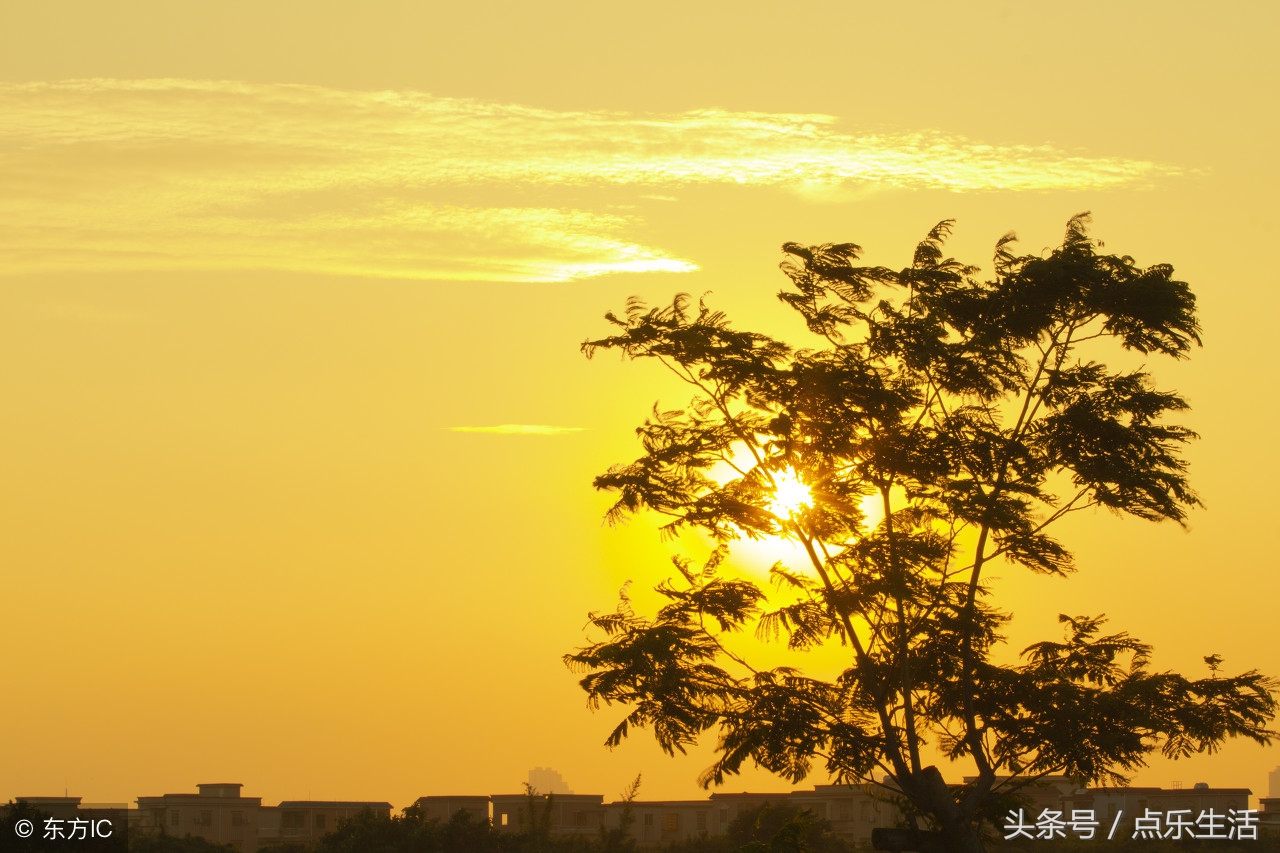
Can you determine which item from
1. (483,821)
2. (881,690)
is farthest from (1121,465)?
(483,821)

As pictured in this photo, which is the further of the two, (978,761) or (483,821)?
(483,821)

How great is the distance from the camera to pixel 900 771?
860 inches

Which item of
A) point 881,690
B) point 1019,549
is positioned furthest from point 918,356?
point 881,690

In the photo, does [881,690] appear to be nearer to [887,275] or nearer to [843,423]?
[843,423]

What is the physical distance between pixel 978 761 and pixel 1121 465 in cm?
453

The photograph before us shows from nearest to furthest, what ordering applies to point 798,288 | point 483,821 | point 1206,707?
point 1206,707
point 798,288
point 483,821

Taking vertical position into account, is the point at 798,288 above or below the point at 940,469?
above

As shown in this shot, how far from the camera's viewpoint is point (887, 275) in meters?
22.2

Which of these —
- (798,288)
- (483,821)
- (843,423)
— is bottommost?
(483,821)

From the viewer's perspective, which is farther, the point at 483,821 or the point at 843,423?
the point at 483,821

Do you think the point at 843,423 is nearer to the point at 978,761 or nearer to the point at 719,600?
the point at 719,600

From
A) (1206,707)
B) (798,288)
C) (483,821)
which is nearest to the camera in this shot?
(1206,707)

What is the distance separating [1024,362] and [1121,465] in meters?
1.95

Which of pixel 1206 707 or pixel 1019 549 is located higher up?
pixel 1019 549
